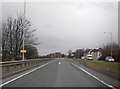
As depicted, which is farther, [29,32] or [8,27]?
[29,32]

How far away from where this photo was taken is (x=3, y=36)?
182 feet

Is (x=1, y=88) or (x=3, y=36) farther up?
(x=3, y=36)

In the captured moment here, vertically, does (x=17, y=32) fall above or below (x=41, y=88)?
above

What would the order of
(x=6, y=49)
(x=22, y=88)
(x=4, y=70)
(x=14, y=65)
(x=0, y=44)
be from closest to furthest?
(x=22, y=88), (x=4, y=70), (x=14, y=65), (x=0, y=44), (x=6, y=49)

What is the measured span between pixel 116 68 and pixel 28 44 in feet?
132

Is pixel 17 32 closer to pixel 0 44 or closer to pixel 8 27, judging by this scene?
pixel 8 27

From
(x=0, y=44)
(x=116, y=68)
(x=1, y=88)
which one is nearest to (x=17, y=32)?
(x=0, y=44)

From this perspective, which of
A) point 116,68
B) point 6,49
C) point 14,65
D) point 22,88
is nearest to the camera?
point 22,88

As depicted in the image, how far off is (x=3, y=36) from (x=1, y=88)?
43.7m

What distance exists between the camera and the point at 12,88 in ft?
42.0

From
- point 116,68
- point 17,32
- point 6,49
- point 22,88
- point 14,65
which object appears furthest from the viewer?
point 17,32

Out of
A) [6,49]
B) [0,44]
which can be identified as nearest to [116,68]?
[0,44]

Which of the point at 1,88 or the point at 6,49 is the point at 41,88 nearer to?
the point at 1,88

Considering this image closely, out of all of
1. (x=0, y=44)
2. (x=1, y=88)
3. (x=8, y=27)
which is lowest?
(x=1, y=88)
